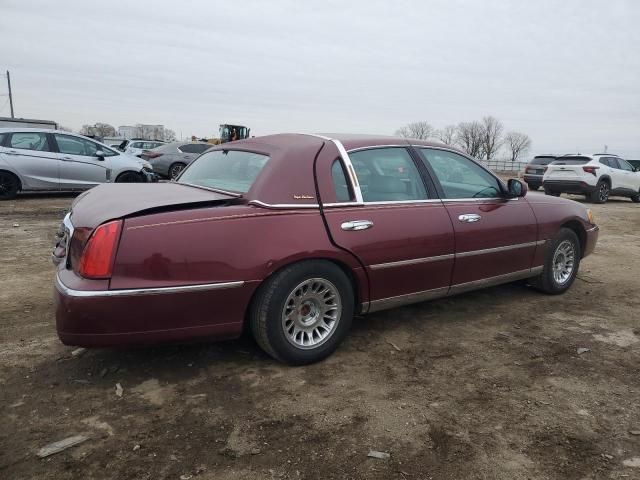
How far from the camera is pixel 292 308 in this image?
3215 mm

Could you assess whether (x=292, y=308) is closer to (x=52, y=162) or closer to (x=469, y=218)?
(x=469, y=218)

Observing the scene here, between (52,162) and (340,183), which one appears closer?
(340,183)

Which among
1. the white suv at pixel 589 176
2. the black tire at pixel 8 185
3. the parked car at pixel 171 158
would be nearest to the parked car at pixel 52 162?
the black tire at pixel 8 185

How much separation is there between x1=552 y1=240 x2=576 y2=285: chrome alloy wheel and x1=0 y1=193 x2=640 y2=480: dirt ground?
29.8 inches

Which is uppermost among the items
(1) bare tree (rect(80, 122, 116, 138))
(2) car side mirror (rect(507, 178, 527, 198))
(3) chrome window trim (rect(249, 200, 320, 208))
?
(2) car side mirror (rect(507, 178, 527, 198))

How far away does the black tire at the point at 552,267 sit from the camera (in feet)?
16.1

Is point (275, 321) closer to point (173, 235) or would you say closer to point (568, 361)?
point (173, 235)

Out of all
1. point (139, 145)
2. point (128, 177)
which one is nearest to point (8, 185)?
point (128, 177)

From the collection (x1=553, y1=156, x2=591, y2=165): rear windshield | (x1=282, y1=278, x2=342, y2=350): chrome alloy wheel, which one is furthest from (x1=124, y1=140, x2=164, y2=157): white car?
(x1=282, y1=278, x2=342, y2=350): chrome alloy wheel

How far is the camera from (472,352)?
3.65m

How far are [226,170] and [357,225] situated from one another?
110cm

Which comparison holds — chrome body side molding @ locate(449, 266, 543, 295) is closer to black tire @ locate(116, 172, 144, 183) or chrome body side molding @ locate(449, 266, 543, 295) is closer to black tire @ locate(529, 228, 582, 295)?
black tire @ locate(529, 228, 582, 295)

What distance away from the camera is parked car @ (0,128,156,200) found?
34.1 ft

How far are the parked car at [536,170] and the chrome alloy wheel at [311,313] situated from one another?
643 inches
